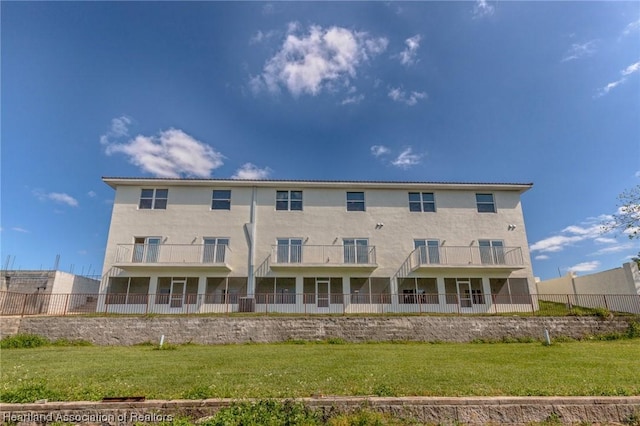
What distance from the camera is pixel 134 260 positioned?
59.6 ft

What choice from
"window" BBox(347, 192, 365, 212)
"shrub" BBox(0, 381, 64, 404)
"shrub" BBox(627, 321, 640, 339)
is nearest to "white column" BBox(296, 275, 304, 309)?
"window" BBox(347, 192, 365, 212)

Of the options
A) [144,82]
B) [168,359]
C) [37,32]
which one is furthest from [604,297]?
[37,32]

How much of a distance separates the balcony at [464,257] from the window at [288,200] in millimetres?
7490

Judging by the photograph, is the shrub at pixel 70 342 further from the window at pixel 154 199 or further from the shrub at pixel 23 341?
the window at pixel 154 199

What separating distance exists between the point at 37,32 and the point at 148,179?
8963 mm

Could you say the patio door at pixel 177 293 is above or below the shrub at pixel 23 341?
above

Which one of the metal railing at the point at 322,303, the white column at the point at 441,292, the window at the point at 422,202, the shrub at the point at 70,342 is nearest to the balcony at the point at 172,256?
the metal railing at the point at 322,303

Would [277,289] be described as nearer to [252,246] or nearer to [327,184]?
[252,246]

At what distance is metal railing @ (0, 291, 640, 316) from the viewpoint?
16.9 metres

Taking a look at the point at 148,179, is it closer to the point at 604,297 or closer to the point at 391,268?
the point at 391,268

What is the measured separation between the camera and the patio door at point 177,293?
1812 centimetres

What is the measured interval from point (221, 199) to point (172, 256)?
4331 mm

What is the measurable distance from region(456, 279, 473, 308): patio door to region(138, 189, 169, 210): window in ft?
59.8

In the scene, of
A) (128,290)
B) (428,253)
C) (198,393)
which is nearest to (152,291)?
(128,290)
